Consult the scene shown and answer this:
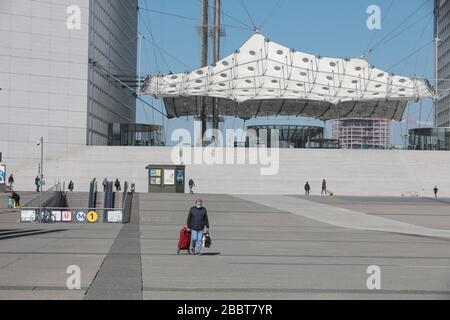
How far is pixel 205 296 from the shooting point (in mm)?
10242

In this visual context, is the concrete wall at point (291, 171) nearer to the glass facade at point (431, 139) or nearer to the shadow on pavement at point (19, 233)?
the glass facade at point (431, 139)

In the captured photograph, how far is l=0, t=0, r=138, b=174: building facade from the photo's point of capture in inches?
2832

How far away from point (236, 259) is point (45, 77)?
6125 centimetres

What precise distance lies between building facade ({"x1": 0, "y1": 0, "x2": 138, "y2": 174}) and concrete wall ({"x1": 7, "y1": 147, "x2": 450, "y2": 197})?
7700mm

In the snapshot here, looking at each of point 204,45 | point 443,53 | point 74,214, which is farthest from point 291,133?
point 74,214

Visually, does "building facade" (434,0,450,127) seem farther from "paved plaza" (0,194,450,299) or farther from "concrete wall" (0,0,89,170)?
"paved plaza" (0,194,450,299)

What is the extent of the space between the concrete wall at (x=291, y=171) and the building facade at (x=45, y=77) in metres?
7.70

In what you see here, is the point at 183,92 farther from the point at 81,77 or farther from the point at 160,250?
the point at 160,250

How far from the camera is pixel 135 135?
86.7 metres

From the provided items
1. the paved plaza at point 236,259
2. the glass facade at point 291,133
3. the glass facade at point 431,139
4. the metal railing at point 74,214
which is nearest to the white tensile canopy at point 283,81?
the glass facade at point 291,133

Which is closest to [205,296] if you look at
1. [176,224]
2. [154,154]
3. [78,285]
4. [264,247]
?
[78,285]

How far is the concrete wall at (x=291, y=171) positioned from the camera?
60.0 metres
